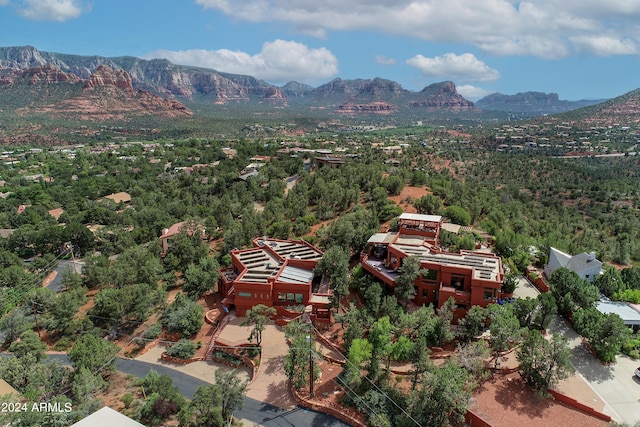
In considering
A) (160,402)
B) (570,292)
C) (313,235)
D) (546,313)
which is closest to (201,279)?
(160,402)

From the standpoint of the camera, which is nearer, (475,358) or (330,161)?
(475,358)

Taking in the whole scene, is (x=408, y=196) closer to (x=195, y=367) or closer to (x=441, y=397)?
(x=195, y=367)

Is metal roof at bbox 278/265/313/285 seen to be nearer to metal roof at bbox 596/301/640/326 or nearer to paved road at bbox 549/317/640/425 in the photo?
paved road at bbox 549/317/640/425

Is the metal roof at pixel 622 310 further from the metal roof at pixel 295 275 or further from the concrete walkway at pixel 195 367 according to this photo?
the concrete walkway at pixel 195 367

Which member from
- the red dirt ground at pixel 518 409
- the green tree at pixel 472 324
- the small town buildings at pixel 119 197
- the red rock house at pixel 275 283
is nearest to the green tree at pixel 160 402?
the red rock house at pixel 275 283

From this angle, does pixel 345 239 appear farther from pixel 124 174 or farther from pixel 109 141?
pixel 109 141

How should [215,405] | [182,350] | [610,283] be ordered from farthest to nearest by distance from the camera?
[610,283]
[182,350]
[215,405]

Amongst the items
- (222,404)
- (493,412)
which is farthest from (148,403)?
(493,412)

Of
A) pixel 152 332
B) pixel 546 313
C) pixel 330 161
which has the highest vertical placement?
pixel 330 161
